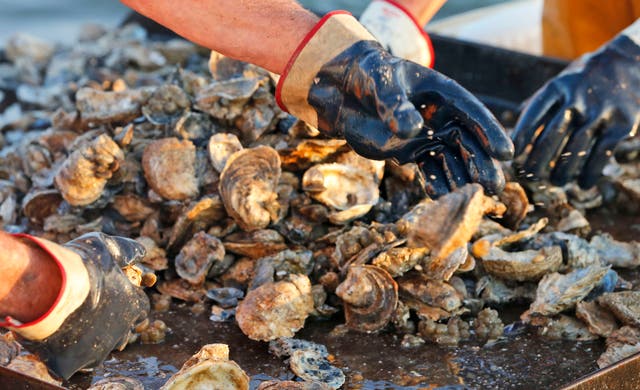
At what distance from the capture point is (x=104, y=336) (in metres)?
1.89

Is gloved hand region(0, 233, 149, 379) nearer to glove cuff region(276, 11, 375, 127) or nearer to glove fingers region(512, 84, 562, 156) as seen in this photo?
glove cuff region(276, 11, 375, 127)

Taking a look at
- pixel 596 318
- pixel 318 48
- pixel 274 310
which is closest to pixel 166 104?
pixel 318 48

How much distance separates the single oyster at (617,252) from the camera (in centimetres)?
246

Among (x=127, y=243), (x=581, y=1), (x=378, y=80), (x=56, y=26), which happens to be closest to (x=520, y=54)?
(x=581, y=1)

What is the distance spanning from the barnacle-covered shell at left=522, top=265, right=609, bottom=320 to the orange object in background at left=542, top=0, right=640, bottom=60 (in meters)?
2.24

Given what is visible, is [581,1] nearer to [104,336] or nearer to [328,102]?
[328,102]

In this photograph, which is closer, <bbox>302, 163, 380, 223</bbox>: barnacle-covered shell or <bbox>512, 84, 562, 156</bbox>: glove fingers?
<bbox>302, 163, 380, 223</bbox>: barnacle-covered shell

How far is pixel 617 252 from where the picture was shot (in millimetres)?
2477

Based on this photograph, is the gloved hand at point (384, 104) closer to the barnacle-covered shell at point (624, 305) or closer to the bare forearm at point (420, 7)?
the barnacle-covered shell at point (624, 305)

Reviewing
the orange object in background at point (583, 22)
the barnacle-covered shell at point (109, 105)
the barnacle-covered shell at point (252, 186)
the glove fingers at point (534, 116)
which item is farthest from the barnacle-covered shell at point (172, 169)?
the orange object in background at point (583, 22)

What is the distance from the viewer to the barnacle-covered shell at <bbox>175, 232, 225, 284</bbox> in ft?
7.67

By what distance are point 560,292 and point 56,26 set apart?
7.01 m

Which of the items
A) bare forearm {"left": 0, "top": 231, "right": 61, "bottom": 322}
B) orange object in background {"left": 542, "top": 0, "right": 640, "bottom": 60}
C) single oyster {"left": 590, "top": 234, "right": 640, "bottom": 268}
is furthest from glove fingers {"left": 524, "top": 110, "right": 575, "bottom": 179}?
orange object in background {"left": 542, "top": 0, "right": 640, "bottom": 60}

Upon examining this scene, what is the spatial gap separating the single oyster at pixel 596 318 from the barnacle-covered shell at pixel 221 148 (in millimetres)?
1027
